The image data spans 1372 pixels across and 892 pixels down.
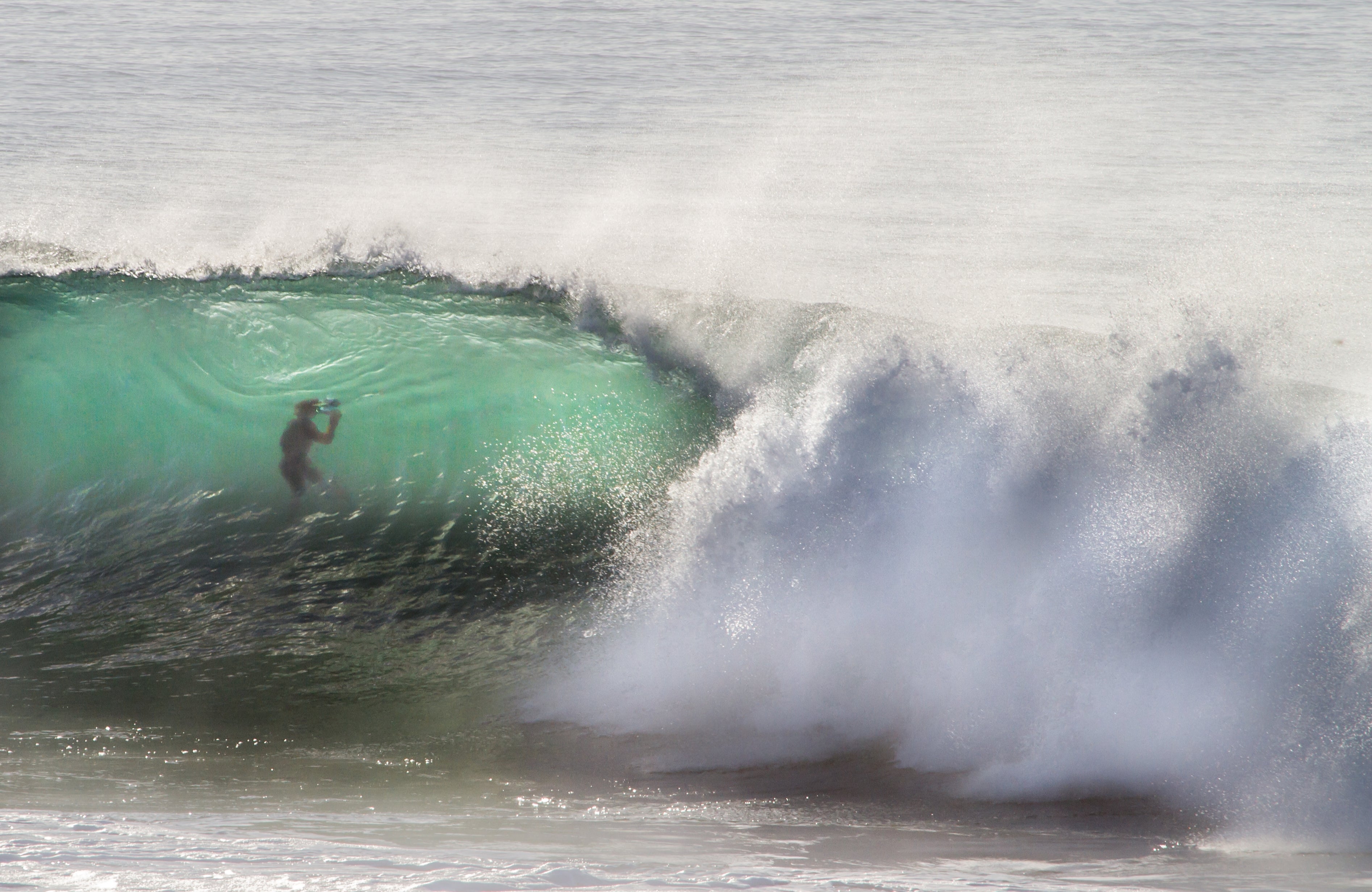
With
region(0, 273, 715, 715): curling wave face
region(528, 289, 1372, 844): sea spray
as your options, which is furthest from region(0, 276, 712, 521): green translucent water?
region(528, 289, 1372, 844): sea spray

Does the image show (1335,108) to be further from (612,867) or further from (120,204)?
(120,204)

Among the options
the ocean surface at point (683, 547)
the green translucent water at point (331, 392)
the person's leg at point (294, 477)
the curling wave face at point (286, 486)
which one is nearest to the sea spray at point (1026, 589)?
the ocean surface at point (683, 547)

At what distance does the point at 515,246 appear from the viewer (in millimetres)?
5613

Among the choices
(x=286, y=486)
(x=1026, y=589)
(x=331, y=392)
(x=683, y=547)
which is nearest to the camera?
(x=1026, y=589)

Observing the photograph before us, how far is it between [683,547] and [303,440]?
2.10 meters

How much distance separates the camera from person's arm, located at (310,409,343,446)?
179 inches

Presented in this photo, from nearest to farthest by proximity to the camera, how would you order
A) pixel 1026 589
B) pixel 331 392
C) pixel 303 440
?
pixel 1026 589 → pixel 303 440 → pixel 331 392

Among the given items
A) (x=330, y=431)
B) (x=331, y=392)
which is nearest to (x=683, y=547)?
(x=330, y=431)

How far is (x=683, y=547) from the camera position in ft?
12.7

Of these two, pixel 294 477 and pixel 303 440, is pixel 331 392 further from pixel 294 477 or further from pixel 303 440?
pixel 294 477

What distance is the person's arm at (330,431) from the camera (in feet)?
14.9

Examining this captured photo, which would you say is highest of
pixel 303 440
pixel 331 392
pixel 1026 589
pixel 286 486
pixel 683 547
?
pixel 331 392

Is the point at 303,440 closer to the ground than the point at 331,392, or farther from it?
closer to the ground

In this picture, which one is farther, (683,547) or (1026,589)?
(683,547)
